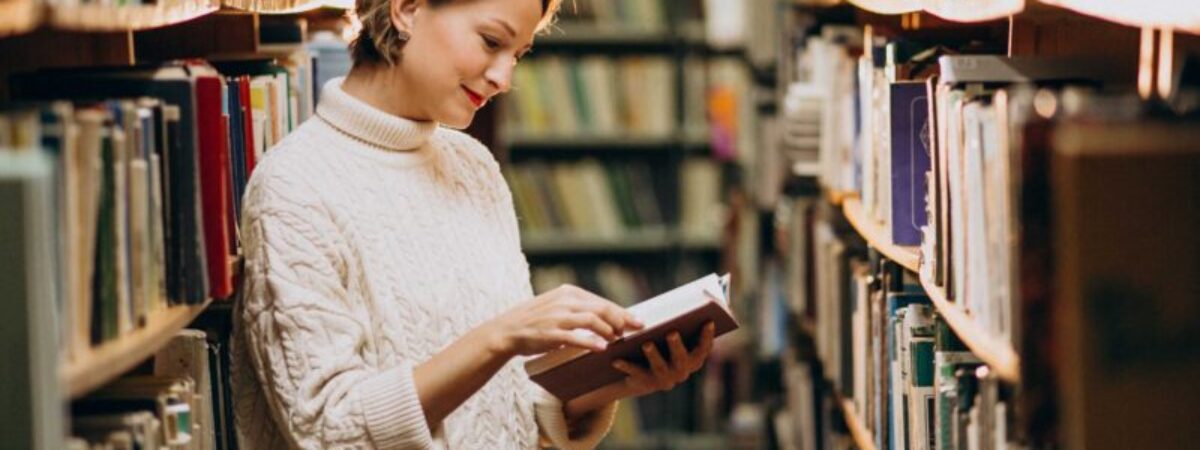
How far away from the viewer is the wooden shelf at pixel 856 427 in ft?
10.5

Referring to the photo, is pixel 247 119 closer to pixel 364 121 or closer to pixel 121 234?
pixel 364 121

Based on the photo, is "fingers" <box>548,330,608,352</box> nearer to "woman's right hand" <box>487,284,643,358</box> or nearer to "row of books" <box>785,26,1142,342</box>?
"woman's right hand" <box>487,284,643,358</box>

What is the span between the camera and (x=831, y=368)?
3943 mm

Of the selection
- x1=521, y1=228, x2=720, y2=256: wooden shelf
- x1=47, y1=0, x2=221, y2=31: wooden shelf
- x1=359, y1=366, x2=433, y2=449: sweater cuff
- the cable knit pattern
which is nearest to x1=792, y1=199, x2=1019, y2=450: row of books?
the cable knit pattern

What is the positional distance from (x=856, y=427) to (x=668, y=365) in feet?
3.91

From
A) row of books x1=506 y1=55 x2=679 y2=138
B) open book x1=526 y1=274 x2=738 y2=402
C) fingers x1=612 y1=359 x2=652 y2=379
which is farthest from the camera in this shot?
row of books x1=506 y1=55 x2=679 y2=138

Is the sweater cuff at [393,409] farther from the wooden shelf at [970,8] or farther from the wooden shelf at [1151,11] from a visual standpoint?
the wooden shelf at [1151,11]

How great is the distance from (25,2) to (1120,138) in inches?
35.9

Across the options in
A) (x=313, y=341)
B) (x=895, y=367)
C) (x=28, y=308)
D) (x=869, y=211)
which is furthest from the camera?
(x=869, y=211)

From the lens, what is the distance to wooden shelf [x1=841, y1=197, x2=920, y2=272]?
2.57 metres

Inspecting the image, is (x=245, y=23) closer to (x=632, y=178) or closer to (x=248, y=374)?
(x=248, y=374)

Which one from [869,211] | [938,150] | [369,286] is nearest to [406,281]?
[369,286]

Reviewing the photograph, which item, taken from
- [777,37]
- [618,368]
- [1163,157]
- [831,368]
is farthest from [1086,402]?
[777,37]

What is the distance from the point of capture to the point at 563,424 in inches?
97.4
